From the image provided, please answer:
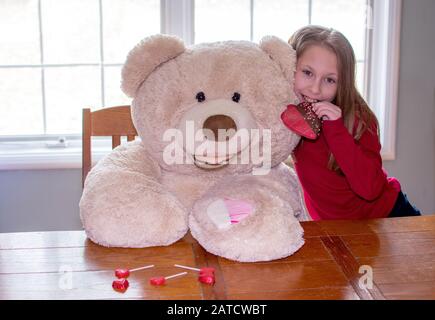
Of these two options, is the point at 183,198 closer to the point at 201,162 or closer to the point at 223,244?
the point at 201,162

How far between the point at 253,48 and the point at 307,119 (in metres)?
0.21

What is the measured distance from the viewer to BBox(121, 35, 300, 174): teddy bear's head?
4.33 feet

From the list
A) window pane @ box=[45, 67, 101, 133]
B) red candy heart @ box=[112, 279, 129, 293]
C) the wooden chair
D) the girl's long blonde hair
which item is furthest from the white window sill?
red candy heart @ box=[112, 279, 129, 293]

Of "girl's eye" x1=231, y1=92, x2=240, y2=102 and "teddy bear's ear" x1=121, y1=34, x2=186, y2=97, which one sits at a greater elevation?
"teddy bear's ear" x1=121, y1=34, x2=186, y2=97

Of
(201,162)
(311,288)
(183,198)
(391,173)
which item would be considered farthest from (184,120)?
(391,173)

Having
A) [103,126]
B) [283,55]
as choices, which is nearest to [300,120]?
[283,55]

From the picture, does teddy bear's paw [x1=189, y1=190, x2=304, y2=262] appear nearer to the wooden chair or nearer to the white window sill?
the wooden chair

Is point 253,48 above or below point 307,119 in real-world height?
above

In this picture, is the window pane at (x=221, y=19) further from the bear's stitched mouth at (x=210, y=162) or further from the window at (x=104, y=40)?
the bear's stitched mouth at (x=210, y=162)

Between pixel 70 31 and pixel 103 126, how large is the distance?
2.63 feet

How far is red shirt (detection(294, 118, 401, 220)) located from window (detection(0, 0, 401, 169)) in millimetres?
868

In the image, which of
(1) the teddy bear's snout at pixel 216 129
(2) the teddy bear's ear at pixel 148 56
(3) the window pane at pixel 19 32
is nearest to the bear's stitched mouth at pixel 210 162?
(1) the teddy bear's snout at pixel 216 129

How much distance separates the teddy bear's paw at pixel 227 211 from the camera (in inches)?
51.2

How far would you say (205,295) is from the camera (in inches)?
43.5
